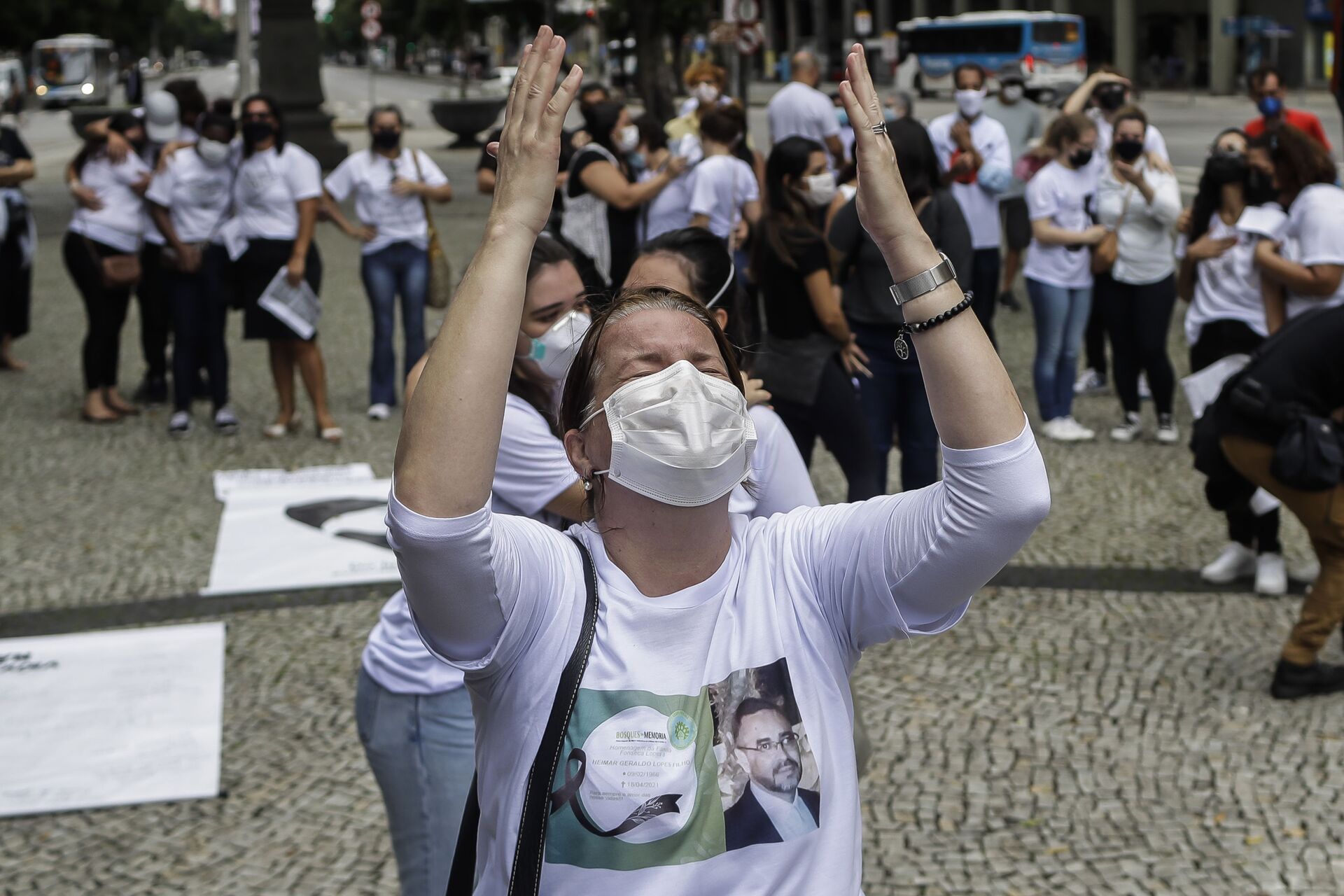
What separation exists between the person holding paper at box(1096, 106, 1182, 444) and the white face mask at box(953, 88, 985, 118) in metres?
1.80

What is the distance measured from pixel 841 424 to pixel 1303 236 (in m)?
Result: 2.01

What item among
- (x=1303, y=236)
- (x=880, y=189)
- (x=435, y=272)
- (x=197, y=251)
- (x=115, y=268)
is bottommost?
(x=435, y=272)

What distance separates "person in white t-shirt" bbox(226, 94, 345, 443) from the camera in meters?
8.23

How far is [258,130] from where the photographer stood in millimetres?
8211

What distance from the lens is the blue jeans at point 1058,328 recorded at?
8188mm

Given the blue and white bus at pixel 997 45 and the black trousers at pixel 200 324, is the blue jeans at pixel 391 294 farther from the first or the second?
the blue and white bus at pixel 997 45

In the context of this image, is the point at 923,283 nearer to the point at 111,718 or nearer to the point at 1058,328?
the point at 111,718

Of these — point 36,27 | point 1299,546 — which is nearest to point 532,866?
point 1299,546

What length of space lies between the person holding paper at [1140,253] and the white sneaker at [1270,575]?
2293 millimetres

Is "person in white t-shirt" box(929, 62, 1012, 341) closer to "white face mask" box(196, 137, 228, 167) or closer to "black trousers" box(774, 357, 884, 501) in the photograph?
"black trousers" box(774, 357, 884, 501)

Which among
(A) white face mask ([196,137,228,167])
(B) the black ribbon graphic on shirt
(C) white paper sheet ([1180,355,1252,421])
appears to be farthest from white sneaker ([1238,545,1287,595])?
(A) white face mask ([196,137,228,167])

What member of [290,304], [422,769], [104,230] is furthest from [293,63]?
[422,769]

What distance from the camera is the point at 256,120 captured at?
8.20 metres

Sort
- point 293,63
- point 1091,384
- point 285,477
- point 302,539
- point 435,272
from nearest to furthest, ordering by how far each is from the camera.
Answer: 1. point 302,539
2. point 285,477
3. point 435,272
4. point 1091,384
5. point 293,63
